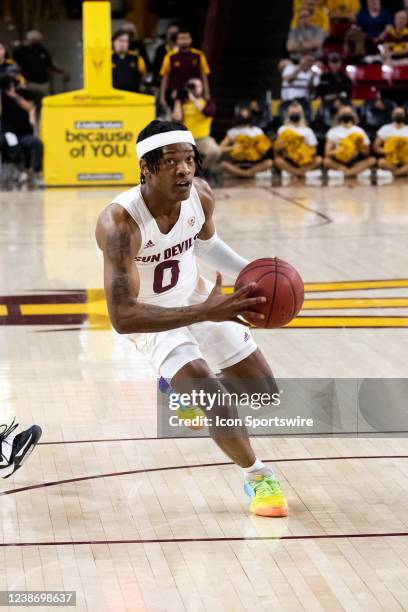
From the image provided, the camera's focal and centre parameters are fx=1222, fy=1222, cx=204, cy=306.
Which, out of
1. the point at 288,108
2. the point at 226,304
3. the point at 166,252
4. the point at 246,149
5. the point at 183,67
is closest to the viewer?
the point at 226,304

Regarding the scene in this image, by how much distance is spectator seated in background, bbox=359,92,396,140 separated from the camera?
57.8 feet

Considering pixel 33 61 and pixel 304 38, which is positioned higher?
pixel 304 38

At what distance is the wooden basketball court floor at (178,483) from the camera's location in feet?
14.2

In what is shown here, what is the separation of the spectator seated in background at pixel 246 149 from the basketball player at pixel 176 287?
38.1 feet

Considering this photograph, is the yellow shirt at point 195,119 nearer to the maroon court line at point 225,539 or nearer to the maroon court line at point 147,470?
the maroon court line at point 147,470

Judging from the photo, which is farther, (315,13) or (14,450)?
(315,13)

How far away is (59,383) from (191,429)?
145cm

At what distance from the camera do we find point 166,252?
17.2ft

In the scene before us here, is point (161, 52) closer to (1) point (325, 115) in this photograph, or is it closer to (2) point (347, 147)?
(1) point (325, 115)

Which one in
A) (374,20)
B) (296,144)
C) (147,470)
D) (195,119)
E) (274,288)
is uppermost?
(274,288)

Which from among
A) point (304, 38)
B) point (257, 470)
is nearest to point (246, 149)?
point (304, 38)

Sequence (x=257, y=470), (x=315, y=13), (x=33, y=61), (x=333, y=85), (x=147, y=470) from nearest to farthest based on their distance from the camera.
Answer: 1. (x=257, y=470)
2. (x=147, y=470)
3. (x=333, y=85)
4. (x=33, y=61)
5. (x=315, y=13)

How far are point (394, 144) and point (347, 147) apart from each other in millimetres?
647

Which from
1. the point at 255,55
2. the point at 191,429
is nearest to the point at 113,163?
the point at 255,55
